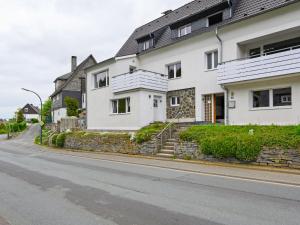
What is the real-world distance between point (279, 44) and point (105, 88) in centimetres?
1371

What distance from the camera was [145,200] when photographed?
6.62 meters

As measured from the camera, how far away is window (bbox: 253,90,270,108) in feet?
50.6

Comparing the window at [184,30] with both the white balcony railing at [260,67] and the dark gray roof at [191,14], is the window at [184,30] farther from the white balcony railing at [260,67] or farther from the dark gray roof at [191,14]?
the white balcony railing at [260,67]

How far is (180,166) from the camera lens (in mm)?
12000

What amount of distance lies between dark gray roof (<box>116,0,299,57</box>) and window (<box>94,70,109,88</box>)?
6.71 ft

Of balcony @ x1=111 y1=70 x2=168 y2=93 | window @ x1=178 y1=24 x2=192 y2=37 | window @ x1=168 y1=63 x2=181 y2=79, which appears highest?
window @ x1=178 y1=24 x2=192 y2=37

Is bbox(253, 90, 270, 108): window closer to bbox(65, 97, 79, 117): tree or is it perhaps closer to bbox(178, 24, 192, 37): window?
bbox(178, 24, 192, 37): window

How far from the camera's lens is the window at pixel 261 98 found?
15.4m

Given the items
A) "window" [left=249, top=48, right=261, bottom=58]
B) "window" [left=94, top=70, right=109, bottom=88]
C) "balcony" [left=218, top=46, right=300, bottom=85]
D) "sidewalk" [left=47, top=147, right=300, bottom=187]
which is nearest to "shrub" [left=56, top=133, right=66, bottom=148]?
"window" [left=94, top=70, right=109, bottom=88]

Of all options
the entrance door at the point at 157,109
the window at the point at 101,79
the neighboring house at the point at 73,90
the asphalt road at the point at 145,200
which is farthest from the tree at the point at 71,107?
the asphalt road at the point at 145,200

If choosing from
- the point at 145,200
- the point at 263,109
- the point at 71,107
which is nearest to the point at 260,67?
the point at 263,109

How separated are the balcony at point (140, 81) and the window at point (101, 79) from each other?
1978 mm

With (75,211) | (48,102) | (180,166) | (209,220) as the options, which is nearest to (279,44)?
(180,166)

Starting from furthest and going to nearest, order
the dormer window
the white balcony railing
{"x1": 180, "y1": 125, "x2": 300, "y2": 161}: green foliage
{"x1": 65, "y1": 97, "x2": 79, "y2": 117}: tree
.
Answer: {"x1": 65, "y1": 97, "x2": 79, "y2": 117}: tree → the dormer window → the white balcony railing → {"x1": 180, "y1": 125, "x2": 300, "y2": 161}: green foliage
